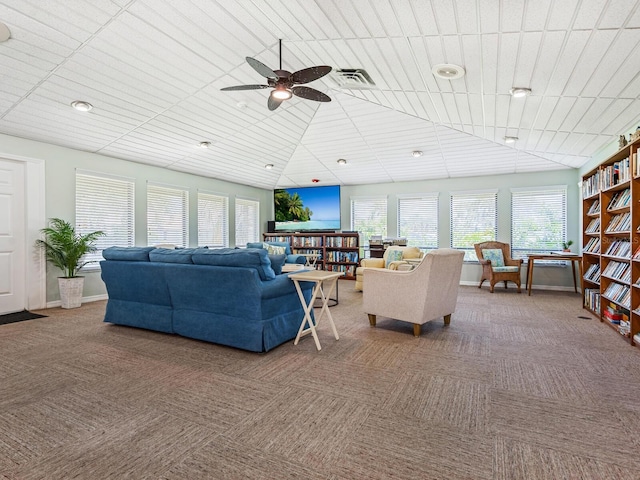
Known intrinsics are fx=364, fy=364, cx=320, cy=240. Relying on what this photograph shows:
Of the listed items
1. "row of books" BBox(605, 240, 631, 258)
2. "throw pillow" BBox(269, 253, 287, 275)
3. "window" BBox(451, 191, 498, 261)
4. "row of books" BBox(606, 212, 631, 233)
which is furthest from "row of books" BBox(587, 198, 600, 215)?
"throw pillow" BBox(269, 253, 287, 275)

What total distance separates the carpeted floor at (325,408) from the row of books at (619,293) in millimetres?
456

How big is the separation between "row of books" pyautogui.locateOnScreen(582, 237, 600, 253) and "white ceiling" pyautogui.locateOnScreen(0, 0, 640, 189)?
138 centimetres

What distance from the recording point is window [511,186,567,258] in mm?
7305

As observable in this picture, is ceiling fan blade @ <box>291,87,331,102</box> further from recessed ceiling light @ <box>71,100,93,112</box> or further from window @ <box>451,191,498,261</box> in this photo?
window @ <box>451,191,498,261</box>

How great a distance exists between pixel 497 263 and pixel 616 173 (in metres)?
3.22

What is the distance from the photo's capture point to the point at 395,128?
588 centimetres

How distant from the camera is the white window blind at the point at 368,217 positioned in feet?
29.3

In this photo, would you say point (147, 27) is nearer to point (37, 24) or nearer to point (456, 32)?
point (37, 24)

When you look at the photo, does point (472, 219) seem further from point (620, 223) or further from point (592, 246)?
point (620, 223)

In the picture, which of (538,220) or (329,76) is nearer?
(329,76)

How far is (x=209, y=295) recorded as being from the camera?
3.54 m

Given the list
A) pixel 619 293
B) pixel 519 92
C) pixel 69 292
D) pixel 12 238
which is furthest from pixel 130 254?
pixel 619 293

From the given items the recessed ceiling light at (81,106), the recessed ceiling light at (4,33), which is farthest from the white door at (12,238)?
the recessed ceiling light at (4,33)

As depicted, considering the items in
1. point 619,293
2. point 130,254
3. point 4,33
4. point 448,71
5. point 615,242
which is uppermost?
point 4,33
